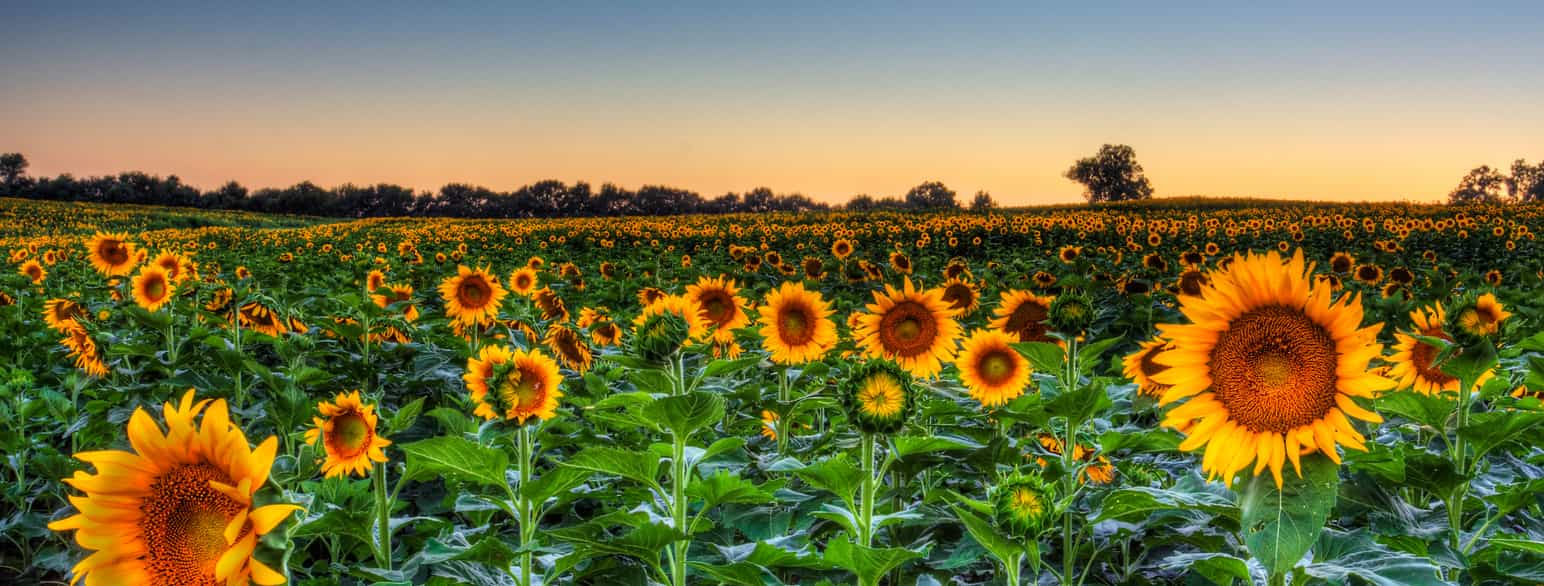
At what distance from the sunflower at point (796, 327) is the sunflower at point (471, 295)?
235 cm

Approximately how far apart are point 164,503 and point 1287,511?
1.83 m

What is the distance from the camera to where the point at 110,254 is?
6.37 meters

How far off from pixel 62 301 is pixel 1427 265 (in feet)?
57.2

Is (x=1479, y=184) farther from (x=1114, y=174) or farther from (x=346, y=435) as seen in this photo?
(x=346, y=435)

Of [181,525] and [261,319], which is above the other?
[181,525]

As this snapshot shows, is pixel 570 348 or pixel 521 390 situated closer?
pixel 521 390

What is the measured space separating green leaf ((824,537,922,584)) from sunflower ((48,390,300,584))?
96 cm

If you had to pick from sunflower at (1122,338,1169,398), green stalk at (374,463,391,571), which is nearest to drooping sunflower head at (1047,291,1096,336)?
sunflower at (1122,338,1169,398)

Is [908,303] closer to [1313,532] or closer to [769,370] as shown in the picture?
[769,370]

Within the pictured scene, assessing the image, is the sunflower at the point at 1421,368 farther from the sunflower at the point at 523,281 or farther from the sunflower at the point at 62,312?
the sunflower at the point at 62,312

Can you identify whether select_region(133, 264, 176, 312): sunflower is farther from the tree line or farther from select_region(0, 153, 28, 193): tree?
select_region(0, 153, 28, 193): tree

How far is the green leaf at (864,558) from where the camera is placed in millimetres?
1474

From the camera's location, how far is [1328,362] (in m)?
1.42

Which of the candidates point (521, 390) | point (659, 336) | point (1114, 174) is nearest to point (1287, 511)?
point (659, 336)
